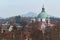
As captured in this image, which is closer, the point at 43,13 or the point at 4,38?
the point at 4,38

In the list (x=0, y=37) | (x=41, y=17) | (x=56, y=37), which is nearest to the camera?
(x=56, y=37)

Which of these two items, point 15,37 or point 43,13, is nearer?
point 15,37

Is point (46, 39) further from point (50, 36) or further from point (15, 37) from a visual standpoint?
point (15, 37)

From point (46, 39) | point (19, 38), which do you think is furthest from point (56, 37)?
point (19, 38)

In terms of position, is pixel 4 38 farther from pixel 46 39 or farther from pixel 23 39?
pixel 46 39

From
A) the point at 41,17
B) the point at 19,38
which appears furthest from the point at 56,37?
the point at 41,17

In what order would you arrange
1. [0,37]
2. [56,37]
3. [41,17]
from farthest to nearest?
1. [41,17]
2. [0,37]
3. [56,37]

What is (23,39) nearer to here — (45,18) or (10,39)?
(10,39)

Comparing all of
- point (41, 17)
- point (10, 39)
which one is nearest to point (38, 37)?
→ point (10, 39)
